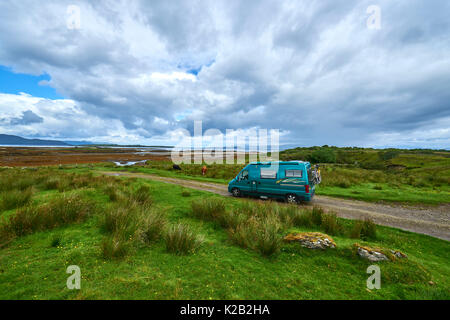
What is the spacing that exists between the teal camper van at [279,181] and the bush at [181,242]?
8.35m

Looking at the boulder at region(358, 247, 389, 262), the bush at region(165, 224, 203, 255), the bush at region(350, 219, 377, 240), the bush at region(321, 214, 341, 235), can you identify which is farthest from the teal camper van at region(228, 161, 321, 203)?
the bush at region(165, 224, 203, 255)

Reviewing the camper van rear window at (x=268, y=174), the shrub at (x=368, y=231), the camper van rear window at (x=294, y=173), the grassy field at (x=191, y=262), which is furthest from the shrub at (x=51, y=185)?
the shrub at (x=368, y=231)

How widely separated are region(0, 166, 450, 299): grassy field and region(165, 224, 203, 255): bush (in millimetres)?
27

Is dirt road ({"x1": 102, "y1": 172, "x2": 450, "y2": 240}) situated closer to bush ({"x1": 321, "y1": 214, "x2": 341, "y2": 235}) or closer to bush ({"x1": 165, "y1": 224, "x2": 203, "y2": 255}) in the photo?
bush ({"x1": 321, "y1": 214, "x2": 341, "y2": 235})

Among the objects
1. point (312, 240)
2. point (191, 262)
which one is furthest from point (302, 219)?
point (191, 262)

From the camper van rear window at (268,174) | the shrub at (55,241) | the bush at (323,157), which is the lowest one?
the shrub at (55,241)

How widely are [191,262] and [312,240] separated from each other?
3644 mm

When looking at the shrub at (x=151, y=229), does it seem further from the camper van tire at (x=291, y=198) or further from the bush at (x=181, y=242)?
the camper van tire at (x=291, y=198)

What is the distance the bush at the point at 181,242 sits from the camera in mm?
4949

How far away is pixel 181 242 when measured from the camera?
5.00m

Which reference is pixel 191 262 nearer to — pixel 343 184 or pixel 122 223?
pixel 122 223
